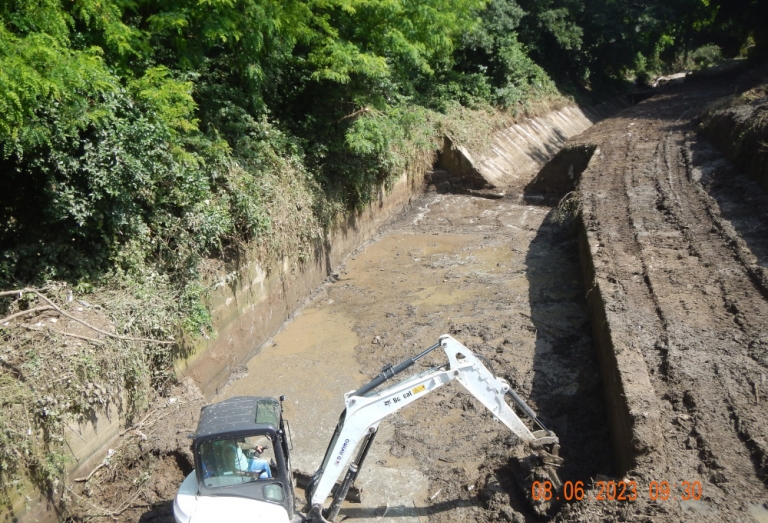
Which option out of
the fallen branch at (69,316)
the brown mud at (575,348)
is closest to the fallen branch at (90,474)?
the brown mud at (575,348)

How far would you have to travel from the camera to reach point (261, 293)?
39.9 feet

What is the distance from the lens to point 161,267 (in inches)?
391

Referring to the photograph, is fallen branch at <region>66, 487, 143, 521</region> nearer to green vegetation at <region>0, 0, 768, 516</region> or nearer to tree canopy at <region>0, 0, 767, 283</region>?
green vegetation at <region>0, 0, 768, 516</region>

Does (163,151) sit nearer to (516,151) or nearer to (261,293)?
(261,293)

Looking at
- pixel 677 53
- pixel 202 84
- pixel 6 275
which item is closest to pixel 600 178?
pixel 202 84

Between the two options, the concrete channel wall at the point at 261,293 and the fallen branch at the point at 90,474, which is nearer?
the fallen branch at the point at 90,474

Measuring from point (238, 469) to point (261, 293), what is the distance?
6.02m

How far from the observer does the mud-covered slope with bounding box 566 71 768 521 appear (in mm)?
6590

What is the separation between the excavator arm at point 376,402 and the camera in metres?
6.70

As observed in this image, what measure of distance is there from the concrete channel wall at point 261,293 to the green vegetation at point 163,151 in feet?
1.16

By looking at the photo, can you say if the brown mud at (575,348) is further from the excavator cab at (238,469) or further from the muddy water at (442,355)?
the excavator cab at (238,469)

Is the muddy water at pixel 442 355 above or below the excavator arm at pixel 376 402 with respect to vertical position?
below
